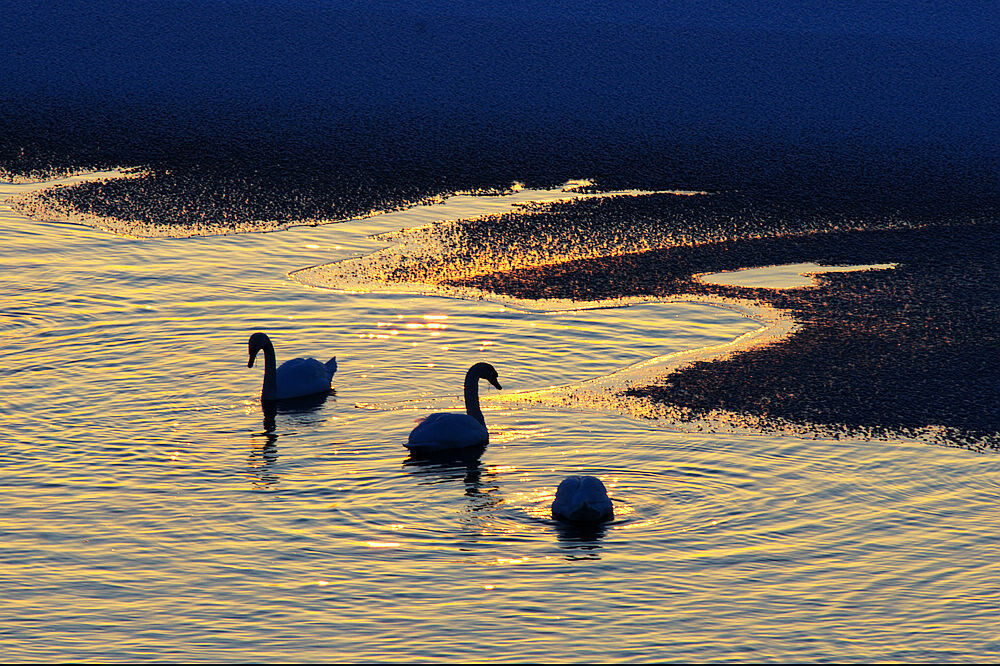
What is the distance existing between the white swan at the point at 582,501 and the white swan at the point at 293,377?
3.07 meters

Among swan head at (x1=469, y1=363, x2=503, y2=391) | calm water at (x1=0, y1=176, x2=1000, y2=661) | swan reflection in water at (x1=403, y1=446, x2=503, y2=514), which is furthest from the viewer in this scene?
swan head at (x1=469, y1=363, x2=503, y2=391)

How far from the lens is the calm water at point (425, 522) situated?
22.5 feet

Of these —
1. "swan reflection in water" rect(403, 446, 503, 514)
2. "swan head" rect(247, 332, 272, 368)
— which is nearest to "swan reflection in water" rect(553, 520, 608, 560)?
"swan reflection in water" rect(403, 446, 503, 514)

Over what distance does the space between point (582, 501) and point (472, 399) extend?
2199mm

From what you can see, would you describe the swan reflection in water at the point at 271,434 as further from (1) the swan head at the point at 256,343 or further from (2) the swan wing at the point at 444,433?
(2) the swan wing at the point at 444,433

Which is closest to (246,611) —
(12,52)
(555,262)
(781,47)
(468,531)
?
(468,531)

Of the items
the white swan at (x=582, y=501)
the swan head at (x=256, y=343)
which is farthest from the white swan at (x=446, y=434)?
the swan head at (x=256, y=343)

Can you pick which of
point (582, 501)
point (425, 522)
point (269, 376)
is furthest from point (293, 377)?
point (582, 501)

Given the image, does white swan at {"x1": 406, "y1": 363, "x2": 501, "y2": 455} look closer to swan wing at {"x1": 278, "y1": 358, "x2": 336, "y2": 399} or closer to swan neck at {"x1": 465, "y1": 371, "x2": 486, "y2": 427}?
swan neck at {"x1": 465, "y1": 371, "x2": 486, "y2": 427}

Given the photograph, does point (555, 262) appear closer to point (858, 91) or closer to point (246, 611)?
point (246, 611)

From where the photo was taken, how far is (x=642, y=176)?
19.3 meters

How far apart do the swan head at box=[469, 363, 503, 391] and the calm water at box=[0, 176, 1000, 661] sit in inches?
10.2

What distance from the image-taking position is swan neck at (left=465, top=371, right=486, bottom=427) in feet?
32.6

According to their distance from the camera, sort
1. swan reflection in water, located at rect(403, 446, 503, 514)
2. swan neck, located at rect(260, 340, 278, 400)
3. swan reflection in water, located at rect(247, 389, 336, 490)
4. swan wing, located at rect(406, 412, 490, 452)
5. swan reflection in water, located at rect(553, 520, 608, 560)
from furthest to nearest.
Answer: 1. swan neck, located at rect(260, 340, 278, 400)
2. swan wing, located at rect(406, 412, 490, 452)
3. swan reflection in water, located at rect(247, 389, 336, 490)
4. swan reflection in water, located at rect(403, 446, 503, 514)
5. swan reflection in water, located at rect(553, 520, 608, 560)
